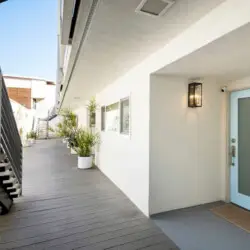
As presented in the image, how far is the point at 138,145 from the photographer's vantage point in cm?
331

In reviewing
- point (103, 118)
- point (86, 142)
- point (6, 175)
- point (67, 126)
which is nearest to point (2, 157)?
point (6, 175)

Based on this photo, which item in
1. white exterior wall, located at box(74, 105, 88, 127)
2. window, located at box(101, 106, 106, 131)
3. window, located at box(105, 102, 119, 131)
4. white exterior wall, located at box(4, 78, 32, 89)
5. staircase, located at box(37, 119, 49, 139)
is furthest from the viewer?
white exterior wall, located at box(4, 78, 32, 89)

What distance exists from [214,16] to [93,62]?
5.88 feet

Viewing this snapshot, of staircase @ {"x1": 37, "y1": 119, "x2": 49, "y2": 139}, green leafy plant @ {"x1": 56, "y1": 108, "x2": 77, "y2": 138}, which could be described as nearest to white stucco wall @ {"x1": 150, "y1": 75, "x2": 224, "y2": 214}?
green leafy plant @ {"x1": 56, "y1": 108, "x2": 77, "y2": 138}

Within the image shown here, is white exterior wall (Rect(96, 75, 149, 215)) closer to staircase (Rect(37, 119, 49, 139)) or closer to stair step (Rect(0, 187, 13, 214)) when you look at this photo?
stair step (Rect(0, 187, 13, 214))

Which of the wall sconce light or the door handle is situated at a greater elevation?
the wall sconce light

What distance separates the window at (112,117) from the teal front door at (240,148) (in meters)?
2.39

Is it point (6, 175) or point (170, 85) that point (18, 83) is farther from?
point (170, 85)

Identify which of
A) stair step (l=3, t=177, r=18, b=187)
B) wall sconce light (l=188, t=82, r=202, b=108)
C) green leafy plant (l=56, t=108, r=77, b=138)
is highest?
wall sconce light (l=188, t=82, r=202, b=108)

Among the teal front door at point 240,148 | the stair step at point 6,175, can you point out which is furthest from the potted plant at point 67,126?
the teal front door at point 240,148

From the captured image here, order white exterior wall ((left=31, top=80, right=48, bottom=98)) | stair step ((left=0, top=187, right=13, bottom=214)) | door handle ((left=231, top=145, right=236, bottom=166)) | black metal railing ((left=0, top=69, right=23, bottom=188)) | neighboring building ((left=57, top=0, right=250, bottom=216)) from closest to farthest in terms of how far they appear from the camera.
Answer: neighboring building ((left=57, top=0, right=250, bottom=216))
black metal railing ((left=0, top=69, right=23, bottom=188))
stair step ((left=0, top=187, right=13, bottom=214))
door handle ((left=231, top=145, right=236, bottom=166))
white exterior wall ((left=31, top=80, right=48, bottom=98))

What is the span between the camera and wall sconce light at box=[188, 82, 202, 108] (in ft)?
10.5

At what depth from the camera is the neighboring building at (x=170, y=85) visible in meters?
1.69

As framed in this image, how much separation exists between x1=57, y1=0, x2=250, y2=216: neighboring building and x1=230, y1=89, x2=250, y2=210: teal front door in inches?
0.7
